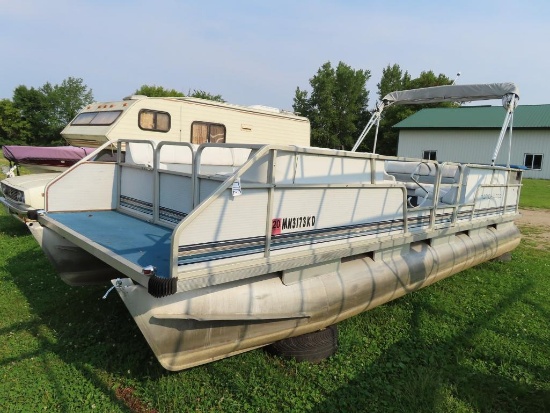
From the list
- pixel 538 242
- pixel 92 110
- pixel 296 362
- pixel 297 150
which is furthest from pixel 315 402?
pixel 92 110

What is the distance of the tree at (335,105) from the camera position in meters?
39.3

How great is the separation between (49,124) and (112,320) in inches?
1888

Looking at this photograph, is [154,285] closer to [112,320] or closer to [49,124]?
[112,320]

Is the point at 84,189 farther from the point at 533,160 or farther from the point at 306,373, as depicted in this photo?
the point at 533,160

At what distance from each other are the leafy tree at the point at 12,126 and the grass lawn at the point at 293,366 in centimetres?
4576

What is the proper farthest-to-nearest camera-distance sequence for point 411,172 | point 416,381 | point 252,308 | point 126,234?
1. point 411,172
2. point 126,234
3. point 416,381
4. point 252,308

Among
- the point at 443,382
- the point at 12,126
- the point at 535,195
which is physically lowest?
the point at 443,382

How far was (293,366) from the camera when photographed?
3637 millimetres

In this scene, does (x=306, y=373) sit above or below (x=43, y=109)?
below

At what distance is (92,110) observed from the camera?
10.1 m

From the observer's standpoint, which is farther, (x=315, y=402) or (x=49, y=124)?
(x=49, y=124)

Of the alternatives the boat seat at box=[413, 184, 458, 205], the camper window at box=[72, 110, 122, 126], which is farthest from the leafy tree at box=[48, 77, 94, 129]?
the boat seat at box=[413, 184, 458, 205]

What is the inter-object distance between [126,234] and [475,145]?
92.0 feet

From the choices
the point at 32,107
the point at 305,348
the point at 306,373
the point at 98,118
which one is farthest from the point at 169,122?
the point at 32,107
